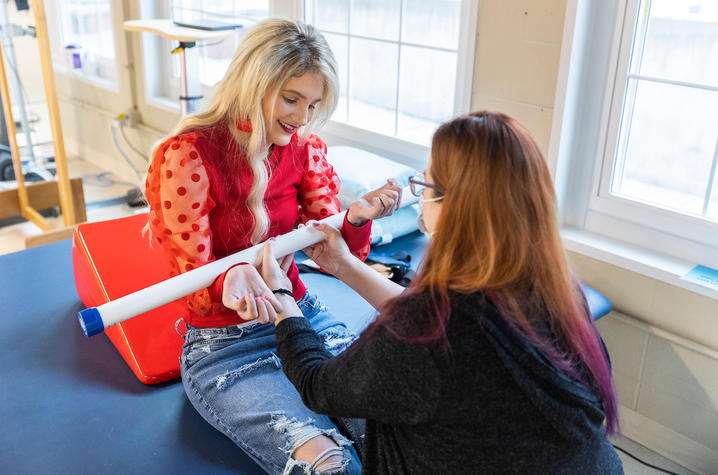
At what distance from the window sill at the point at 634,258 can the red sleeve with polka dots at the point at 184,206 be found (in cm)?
117

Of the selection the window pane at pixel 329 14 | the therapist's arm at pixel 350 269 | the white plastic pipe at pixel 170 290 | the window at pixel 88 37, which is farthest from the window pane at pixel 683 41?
the window at pixel 88 37

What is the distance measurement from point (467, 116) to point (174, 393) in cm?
103

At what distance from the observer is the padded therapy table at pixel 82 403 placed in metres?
1.43

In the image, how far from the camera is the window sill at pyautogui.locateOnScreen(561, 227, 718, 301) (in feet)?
6.16

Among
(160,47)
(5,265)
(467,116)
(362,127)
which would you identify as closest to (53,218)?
(160,47)

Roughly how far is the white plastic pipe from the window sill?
96 cm

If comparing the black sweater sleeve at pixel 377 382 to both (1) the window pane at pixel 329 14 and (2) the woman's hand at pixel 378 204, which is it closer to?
(2) the woman's hand at pixel 378 204

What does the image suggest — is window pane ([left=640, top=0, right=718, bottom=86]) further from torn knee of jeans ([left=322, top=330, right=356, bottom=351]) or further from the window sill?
torn knee of jeans ([left=322, top=330, right=356, bottom=351])

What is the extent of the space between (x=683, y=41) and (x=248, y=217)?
1264 mm

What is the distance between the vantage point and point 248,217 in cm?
153

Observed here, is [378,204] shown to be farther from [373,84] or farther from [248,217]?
[373,84]

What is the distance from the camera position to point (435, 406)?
956mm

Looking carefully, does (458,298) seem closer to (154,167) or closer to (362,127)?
(154,167)

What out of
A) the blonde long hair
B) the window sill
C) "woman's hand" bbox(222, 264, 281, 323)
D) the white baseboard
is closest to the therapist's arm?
the blonde long hair
